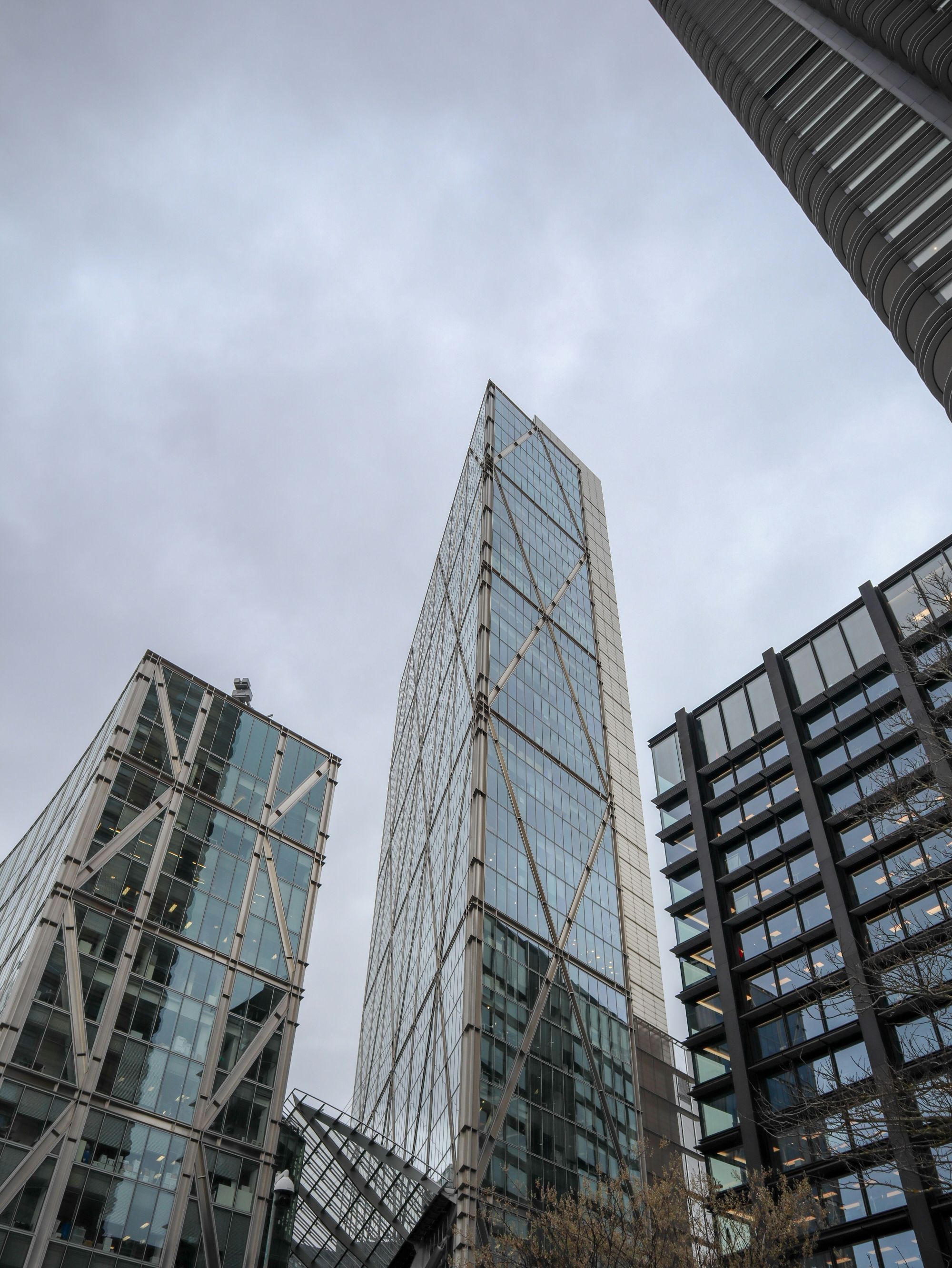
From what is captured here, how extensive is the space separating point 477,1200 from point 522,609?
4374 centimetres

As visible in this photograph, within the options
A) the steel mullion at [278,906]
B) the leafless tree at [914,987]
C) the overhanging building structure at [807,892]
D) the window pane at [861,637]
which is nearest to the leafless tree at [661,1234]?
the overhanging building structure at [807,892]

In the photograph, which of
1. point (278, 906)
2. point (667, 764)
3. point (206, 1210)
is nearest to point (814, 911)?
point (667, 764)

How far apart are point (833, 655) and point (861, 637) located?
6.05 ft

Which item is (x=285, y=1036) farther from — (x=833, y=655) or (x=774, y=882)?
(x=833, y=655)

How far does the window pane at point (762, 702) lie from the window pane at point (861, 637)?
511 cm

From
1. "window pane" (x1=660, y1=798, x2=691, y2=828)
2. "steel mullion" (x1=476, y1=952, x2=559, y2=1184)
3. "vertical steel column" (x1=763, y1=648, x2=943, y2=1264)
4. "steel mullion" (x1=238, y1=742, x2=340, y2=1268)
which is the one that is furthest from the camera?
"window pane" (x1=660, y1=798, x2=691, y2=828)

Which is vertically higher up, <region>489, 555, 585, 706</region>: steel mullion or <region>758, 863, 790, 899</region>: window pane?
<region>489, 555, 585, 706</region>: steel mullion

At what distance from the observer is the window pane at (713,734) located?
58969 mm

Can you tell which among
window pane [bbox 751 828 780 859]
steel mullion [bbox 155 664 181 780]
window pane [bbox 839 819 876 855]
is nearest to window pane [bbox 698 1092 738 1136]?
window pane [bbox 751 828 780 859]

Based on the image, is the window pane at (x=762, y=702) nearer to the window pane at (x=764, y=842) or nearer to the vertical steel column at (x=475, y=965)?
the window pane at (x=764, y=842)

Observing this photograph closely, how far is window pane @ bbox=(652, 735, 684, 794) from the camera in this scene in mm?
60344

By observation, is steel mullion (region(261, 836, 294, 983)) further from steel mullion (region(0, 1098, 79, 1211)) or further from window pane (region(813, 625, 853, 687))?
window pane (region(813, 625, 853, 687))

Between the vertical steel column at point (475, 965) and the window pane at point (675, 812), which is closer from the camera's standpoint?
the vertical steel column at point (475, 965)

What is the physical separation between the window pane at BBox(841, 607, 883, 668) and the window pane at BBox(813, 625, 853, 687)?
42 cm
